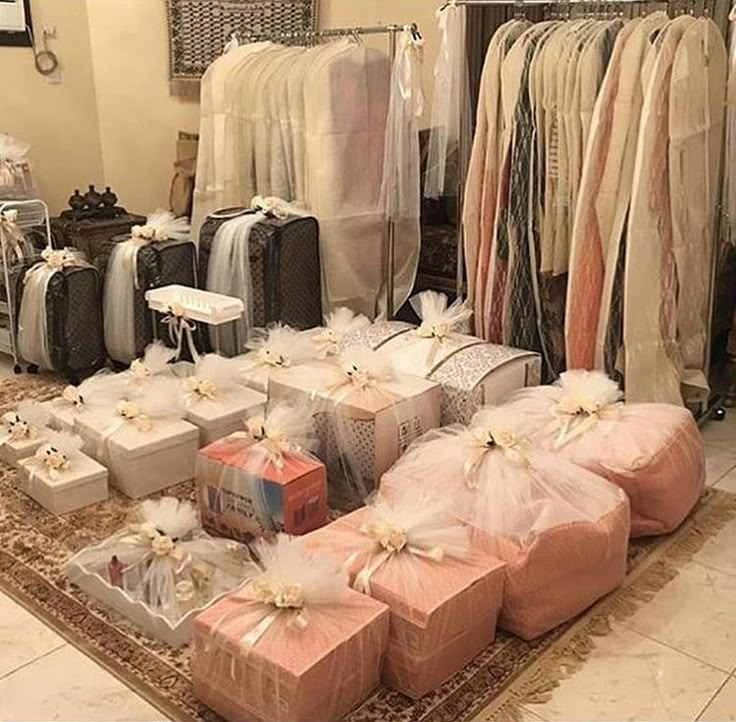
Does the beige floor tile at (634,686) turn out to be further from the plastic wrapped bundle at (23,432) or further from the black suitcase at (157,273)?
the black suitcase at (157,273)

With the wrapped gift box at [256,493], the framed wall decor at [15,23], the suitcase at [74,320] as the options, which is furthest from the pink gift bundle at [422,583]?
the framed wall decor at [15,23]

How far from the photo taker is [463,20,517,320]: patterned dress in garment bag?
313 centimetres

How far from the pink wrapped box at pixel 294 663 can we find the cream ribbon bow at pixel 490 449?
0.47 metres

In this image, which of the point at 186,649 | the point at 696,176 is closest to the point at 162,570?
the point at 186,649

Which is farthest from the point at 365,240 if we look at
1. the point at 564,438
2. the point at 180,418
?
the point at 564,438

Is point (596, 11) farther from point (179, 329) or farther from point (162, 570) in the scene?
point (162, 570)

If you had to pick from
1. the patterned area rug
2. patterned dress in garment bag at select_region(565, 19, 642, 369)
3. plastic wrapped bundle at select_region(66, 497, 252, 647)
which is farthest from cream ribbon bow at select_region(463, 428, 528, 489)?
patterned dress in garment bag at select_region(565, 19, 642, 369)

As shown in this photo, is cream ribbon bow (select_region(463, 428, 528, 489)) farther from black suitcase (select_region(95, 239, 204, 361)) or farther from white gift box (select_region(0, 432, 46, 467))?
black suitcase (select_region(95, 239, 204, 361))

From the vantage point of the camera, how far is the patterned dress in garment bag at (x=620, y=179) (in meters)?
2.80

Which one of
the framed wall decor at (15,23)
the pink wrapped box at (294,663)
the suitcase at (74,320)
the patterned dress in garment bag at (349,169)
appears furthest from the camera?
the framed wall decor at (15,23)

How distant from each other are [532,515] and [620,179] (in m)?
1.32

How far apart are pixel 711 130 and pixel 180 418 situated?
1911mm

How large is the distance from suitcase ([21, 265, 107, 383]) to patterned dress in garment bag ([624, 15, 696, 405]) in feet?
6.56

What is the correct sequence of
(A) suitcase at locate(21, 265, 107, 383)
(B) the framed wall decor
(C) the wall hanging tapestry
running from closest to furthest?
(A) suitcase at locate(21, 265, 107, 383) → (B) the framed wall decor → (C) the wall hanging tapestry
